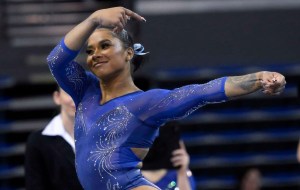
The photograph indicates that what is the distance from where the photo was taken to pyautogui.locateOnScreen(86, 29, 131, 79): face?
4.17 metres

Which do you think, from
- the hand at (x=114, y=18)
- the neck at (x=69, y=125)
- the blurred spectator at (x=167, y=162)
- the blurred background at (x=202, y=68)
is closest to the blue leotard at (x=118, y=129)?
the hand at (x=114, y=18)

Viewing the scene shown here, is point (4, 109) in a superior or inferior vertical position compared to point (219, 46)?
inferior

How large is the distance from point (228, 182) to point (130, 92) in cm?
523

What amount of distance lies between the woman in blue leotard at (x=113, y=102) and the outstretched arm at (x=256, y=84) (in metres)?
0.02

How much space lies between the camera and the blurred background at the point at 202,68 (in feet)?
28.9

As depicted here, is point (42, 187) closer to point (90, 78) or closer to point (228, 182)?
point (90, 78)

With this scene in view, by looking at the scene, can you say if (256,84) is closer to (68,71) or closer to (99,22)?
(99,22)

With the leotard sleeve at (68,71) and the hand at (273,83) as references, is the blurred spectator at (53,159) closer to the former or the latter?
the leotard sleeve at (68,71)

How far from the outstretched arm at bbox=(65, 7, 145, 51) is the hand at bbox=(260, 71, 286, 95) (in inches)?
26.1

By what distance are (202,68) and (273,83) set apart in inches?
215

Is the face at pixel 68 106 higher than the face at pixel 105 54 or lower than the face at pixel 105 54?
lower

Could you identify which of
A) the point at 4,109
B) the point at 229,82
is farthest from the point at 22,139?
the point at 229,82

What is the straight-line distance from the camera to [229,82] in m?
3.79

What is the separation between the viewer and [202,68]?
9031 mm
